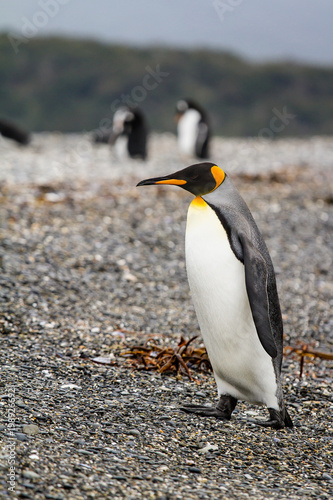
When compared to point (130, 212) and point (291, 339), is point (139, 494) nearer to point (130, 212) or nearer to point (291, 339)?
point (291, 339)

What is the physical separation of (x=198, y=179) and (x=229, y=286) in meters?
0.57

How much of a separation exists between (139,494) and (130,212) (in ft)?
20.3

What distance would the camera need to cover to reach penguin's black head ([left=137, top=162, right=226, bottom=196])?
10.2 feet

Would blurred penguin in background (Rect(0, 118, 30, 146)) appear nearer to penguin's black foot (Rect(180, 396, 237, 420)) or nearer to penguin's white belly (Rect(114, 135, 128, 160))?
penguin's white belly (Rect(114, 135, 128, 160))

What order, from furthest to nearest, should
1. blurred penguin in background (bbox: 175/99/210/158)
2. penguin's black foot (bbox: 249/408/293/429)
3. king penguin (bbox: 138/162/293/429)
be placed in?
blurred penguin in background (bbox: 175/99/210/158), penguin's black foot (bbox: 249/408/293/429), king penguin (bbox: 138/162/293/429)

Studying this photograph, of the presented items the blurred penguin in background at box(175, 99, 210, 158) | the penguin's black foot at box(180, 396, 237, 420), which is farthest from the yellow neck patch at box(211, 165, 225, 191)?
the blurred penguin in background at box(175, 99, 210, 158)

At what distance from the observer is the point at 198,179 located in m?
3.12

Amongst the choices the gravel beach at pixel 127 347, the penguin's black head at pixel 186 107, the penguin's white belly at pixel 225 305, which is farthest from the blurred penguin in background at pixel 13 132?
the penguin's white belly at pixel 225 305

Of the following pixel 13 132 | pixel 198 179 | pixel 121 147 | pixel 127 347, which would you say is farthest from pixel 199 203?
pixel 13 132

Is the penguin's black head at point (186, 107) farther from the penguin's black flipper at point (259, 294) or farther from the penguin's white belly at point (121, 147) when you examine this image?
the penguin's black flipper at point (259, 294)

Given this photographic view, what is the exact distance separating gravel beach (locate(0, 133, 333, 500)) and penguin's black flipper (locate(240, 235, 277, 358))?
1.73ft

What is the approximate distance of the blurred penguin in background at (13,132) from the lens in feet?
48.9

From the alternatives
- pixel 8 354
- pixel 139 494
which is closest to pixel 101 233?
pixel 8 354

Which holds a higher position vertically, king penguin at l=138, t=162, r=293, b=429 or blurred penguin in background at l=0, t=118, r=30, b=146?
king penguin at l=138, t=162, r=293, b=429
